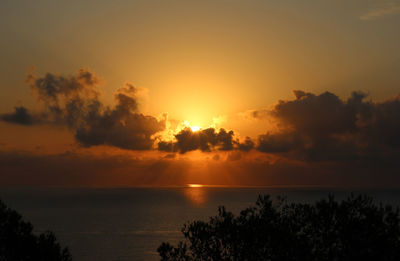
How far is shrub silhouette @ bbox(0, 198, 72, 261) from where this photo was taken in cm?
4016

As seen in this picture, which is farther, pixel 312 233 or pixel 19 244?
pixel 19 244

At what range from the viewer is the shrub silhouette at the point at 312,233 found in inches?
1211

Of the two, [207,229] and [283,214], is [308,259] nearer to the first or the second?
[283,214]

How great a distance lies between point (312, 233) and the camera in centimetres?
3441

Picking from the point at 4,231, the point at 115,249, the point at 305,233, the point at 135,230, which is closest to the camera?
the point at 305,233

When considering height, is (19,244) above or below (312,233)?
below

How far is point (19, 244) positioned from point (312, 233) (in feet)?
86.1

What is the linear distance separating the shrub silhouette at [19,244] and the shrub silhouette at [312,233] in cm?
1199

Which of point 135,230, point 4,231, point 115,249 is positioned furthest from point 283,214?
point 135,230

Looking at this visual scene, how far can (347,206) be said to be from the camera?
3306 cm

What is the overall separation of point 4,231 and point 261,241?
23.7 m

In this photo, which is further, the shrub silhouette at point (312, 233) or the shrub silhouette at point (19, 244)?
the shrub silhouette at point (19, 244)

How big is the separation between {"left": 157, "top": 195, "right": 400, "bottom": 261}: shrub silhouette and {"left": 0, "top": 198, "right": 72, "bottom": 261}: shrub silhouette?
39.4 feet

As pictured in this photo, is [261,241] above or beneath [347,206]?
beneath
